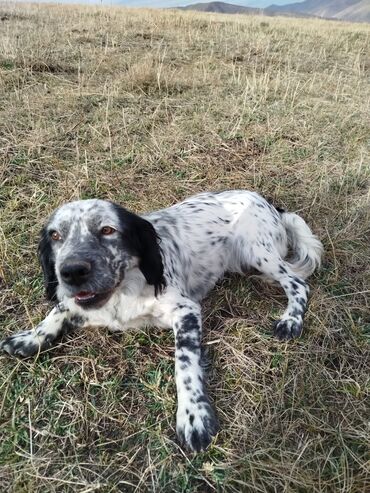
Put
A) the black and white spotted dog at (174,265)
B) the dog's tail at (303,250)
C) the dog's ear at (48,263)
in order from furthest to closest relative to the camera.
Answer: the dog's tail at (303,250), the dog's ear at (48,263), the black and white spotted dog at (174,265)

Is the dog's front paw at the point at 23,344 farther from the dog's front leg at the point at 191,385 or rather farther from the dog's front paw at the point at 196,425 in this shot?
the dog's front paw at the point at 196,425

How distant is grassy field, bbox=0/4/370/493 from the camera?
7.48 ft

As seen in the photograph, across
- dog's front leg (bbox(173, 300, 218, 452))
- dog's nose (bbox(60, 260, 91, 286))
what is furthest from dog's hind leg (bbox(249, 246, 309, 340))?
dog's nose (bbox(60, 260, 91, 286))

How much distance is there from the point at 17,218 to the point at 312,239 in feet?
8.23

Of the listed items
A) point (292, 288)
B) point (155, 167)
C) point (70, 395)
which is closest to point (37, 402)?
point (70, 395)

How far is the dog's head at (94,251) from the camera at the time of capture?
2.51 m

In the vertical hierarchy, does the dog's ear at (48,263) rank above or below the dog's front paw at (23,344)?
above

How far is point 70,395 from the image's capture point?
2650 mm

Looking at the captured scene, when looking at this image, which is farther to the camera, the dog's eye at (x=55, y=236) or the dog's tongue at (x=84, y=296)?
the dog's eye at (x=55, y=236)

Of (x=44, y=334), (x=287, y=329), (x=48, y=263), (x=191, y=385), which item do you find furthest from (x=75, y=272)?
(x=287, y=329)

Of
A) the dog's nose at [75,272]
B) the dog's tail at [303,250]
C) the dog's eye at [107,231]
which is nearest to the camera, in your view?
the dog's nose at [75,272]

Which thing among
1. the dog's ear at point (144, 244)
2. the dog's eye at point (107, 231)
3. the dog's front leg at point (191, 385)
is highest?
the dog's eye at point (107, 231)

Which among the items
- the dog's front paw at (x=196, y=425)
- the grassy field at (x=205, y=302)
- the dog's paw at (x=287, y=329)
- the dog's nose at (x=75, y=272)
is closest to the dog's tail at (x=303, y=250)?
the grassy field at (x=205, y=302)

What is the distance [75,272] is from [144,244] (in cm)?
53
